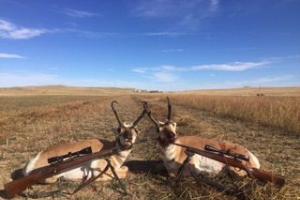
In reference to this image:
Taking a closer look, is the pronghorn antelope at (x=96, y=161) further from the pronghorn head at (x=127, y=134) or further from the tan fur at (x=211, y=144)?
the tan fur at (x=211, y=144)

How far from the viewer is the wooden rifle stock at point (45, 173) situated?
7634 millimetres

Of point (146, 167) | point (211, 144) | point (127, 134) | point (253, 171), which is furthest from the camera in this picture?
point (146, 167)

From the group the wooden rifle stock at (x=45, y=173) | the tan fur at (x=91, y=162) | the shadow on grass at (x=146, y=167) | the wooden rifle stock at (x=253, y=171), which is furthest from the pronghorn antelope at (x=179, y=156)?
the wooden rifle stock at (x=45, y=173)

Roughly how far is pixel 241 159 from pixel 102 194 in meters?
2.92

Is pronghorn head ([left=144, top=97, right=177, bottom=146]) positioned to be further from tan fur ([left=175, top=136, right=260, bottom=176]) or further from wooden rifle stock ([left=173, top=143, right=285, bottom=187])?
wooden rifle stock ([left=173, top=143, right=285, bottom=187])

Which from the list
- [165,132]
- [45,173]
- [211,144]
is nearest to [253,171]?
[211,144]

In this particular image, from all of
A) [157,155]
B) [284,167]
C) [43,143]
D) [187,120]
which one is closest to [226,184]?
[284,167]

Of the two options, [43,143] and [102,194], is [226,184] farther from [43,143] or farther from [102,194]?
[43,143]

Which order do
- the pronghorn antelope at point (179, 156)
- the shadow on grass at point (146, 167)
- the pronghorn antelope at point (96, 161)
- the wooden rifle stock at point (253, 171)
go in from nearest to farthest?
the wooden rifle stock at point (253, 171)
the pronghorn antelope at point (179, 156)
the pronghorn antelope at point (96, 161)
the shadow on grass at point (146, 167)

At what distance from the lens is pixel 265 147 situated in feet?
43.5

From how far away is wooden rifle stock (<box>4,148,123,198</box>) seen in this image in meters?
7.63

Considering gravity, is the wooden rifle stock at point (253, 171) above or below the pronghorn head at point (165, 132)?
below

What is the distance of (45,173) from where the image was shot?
7.97 metres

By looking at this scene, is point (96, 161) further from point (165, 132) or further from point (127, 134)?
point (165, 132)
